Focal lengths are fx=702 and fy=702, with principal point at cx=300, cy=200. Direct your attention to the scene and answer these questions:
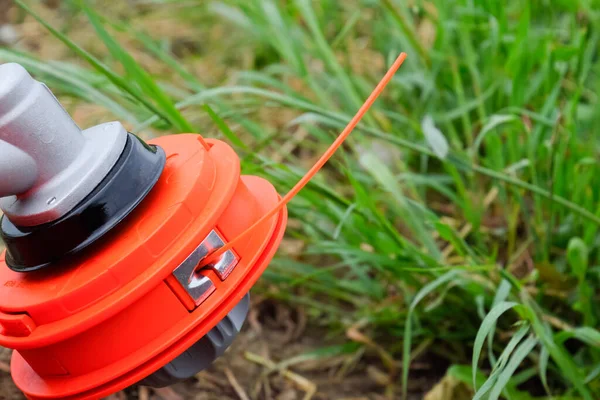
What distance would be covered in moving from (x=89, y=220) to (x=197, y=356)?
0.20 m

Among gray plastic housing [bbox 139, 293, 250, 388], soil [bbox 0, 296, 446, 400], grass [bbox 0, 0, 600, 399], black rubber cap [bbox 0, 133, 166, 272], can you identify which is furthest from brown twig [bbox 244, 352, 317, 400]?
black rubber cap [bbox 0, 133, 166, 272]

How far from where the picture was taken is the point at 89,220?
69 cm

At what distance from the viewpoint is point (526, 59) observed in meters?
1.31

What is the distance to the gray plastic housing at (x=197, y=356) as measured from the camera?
0.77 m

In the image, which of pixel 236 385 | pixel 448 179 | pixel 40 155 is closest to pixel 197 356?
pixel 40 155

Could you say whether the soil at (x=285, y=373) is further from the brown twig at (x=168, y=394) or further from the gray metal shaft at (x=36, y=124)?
the gray metal shaft at (x=36, y=124)

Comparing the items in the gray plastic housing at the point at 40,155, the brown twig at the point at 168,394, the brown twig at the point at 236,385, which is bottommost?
the brown twig at the point at 236,385

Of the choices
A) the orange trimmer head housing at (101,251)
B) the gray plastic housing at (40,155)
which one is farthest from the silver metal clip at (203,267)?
the gray plastic housing at (40,155)

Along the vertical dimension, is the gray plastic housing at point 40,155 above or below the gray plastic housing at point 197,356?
above

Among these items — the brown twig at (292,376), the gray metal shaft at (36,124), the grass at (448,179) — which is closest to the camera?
the gray metal shaft at (36,124)

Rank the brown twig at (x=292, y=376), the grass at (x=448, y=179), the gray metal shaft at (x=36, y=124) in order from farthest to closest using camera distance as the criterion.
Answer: the brown twig at (x=292, y=376)
the grass at (x=448, y=179)
the gray metal shaft at (x=36, y=124)

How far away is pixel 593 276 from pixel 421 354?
32 centimetres

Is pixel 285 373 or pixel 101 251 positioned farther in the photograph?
pixel 285 373

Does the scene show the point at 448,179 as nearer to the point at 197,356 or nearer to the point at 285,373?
the point at 285,373
